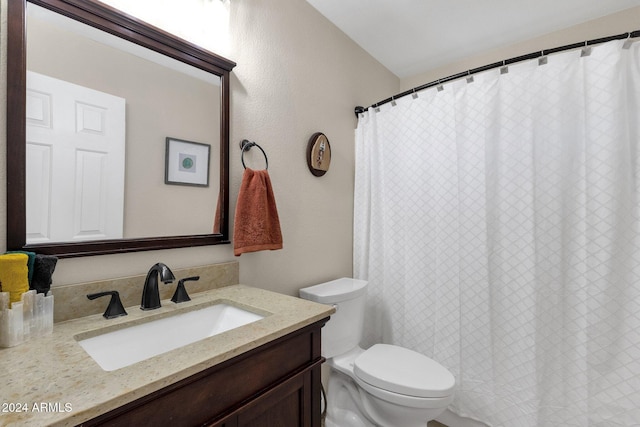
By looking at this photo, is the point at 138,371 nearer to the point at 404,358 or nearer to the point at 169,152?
the point at 169,152

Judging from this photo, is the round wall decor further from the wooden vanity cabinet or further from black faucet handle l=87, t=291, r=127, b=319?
black faucet handle l=87, t=291, r=127, b=319

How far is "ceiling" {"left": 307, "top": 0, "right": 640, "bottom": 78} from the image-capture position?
1782 mm

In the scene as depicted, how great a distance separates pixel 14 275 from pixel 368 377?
1.35 metres

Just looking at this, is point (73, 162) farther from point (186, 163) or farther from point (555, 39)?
point (555, 39)

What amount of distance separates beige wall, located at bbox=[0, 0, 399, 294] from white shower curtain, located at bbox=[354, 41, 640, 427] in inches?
12.9

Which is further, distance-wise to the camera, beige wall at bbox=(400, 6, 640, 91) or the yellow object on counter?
beige wall at bbox=(400, 6, 640, 91)

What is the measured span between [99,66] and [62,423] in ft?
3.48

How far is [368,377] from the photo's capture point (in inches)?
56.4

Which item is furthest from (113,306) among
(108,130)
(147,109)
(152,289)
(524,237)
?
(524,237)

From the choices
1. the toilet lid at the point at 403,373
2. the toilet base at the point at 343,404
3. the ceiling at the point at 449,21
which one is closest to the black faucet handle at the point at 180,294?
the toilet lid at the point at 403,373

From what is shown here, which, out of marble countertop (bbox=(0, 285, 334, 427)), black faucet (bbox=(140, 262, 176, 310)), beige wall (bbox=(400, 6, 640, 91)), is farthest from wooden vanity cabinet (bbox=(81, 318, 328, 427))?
beige wall (bbox=(400, 6, 640, 91))

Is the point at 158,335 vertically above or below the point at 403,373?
above

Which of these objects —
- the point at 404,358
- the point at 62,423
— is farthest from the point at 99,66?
the point at 404,358

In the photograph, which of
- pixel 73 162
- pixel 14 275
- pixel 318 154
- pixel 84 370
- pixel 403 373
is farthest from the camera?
pixel 318 154
